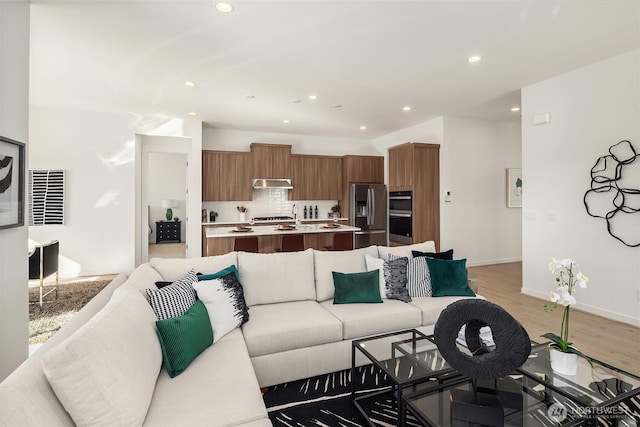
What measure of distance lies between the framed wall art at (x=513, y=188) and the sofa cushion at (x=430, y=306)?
185 inches

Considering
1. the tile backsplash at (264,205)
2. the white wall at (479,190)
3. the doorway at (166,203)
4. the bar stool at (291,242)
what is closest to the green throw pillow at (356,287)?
the bar stool at (291,242)

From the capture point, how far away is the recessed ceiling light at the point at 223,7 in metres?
2.46

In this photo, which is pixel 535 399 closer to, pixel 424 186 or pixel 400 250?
pixel 400 250

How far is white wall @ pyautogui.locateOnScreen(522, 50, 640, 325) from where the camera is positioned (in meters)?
3.36

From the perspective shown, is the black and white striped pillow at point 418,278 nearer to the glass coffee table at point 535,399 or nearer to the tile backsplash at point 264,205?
the glass coffee table at point 535,399

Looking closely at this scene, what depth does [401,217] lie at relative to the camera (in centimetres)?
635

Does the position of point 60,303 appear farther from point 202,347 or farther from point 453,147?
point 453,147

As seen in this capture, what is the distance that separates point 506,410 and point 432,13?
2.85 meters

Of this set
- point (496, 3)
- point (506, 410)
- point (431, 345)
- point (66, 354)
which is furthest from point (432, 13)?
point (66, 354)

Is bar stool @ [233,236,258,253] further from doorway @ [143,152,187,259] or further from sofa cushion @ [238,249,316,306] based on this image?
doorway @ [143,152,187,259]

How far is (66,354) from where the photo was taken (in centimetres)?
103

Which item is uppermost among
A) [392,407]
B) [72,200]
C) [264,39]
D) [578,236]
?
[264,39]

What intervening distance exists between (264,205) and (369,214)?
2358mm

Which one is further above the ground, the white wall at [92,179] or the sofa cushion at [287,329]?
the white wall at [92,179]
